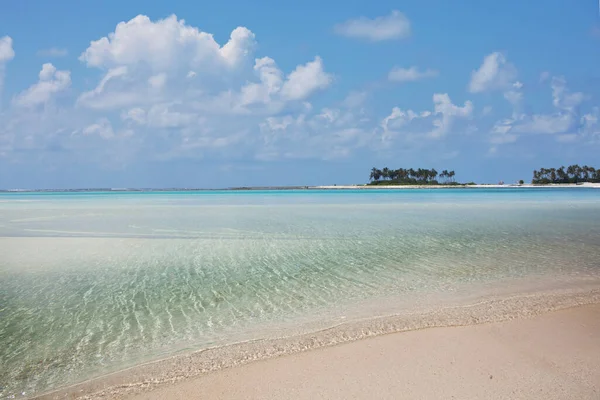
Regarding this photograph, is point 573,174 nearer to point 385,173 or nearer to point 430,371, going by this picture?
point 385,173

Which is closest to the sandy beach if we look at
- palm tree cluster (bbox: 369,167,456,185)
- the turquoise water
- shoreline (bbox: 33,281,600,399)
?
shoreline (bbox: 33,281,600,399)

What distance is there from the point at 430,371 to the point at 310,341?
5.52 ft

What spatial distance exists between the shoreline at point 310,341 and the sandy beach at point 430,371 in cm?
16

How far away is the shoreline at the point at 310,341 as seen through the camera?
470 cm

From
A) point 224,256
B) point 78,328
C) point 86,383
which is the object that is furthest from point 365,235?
point 86,383

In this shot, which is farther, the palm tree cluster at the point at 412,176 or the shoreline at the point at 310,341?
the palm tree cluster at the point at 412,176

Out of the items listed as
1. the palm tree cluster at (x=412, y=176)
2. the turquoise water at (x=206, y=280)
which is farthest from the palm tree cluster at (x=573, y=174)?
the turquoise water at (x=206, y=280)

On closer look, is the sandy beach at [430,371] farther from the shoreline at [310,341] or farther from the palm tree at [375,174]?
the palm tree at [375,174]

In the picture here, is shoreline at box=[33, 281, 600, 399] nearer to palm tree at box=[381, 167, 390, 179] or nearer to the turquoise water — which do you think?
the turquoise water

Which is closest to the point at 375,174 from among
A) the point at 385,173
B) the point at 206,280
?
the point at 385,173

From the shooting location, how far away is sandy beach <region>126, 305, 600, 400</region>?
169 inches

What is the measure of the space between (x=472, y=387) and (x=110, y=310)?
6.22 metres

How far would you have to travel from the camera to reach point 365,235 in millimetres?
17953

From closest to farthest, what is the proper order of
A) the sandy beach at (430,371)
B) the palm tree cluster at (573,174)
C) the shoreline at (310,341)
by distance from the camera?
the sandy beach at (430,371) < the shoreline at (310,341) < the palm tree cluster at (573,174)
